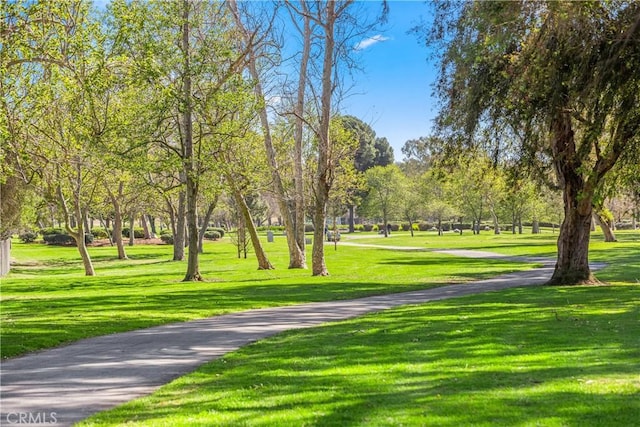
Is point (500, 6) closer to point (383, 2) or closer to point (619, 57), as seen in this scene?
point (619, 57)

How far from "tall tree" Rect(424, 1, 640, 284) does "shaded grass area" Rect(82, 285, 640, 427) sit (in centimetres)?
634

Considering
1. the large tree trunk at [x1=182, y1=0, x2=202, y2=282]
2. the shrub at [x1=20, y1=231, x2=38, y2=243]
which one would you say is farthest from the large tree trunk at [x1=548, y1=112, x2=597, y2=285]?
the shrub at [x1=20, y1=231, x2=38, y2=243]

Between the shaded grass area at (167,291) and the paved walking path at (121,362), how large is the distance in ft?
2.83

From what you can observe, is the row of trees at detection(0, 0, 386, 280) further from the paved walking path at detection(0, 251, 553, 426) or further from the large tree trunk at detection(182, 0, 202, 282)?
the paved walking path at detection(0, 251, 553, 426)

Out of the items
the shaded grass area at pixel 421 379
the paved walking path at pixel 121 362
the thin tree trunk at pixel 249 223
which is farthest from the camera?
the thin tree trunk at pixel 249 223

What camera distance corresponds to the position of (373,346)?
9344 millimetres

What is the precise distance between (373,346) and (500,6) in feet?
26.3

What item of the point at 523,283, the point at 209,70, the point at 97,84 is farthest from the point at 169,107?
the point at 523,283

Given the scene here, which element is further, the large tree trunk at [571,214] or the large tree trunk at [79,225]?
the large tree trunk at [79,225]

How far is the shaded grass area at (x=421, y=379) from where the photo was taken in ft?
18.4

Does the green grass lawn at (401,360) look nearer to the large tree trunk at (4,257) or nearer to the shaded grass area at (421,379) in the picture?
the shaded grass area at (421,379)

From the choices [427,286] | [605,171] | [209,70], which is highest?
[209,70]

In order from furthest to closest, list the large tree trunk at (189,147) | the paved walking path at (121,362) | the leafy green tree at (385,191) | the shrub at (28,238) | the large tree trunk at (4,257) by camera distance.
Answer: the leafy green tree at (385,191) < the shrub at (28,238) < the large tree trunk at (4,257) < the large tree trunk at (189,147) < the paved walking path at (121,362)

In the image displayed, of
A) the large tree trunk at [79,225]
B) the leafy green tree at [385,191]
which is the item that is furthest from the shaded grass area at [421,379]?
the leafy green tree at [385,191]
